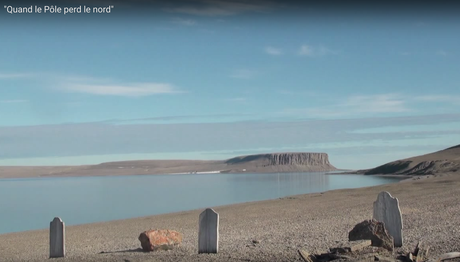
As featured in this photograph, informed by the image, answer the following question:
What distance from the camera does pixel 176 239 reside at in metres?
12.4

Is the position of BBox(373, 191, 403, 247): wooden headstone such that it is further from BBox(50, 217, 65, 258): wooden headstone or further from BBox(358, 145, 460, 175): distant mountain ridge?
BBox(358, 145, 460, 175): distant mountain ridge

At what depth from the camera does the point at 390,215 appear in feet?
37.3

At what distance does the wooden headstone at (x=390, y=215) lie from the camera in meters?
11.1

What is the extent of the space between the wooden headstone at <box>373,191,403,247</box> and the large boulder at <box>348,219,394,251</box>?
789mm

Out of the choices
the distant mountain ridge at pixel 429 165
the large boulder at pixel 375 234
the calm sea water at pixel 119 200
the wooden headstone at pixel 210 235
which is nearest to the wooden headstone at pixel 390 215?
the large boulder at pixel 375 234

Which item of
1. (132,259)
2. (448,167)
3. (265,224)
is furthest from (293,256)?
(448,167)

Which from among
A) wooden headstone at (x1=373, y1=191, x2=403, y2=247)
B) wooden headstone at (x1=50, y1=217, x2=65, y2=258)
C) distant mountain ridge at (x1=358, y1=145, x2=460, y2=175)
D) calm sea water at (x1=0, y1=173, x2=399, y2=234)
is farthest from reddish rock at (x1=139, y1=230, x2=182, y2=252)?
distant mountain ridge at (x1=358, y1=145, x2=460, y2=175)

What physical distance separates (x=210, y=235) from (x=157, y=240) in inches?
56.8

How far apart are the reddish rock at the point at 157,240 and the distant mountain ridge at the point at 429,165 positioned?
67.8 meters

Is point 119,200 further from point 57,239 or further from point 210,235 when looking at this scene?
point 210,235

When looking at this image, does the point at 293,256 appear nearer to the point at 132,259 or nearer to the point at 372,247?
the point at 372,247

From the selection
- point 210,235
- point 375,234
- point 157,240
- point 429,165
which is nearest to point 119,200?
point 157,240

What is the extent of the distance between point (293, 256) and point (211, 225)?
190 cm

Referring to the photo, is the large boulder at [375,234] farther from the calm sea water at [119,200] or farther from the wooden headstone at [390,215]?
the calm sea water at [119,200]
